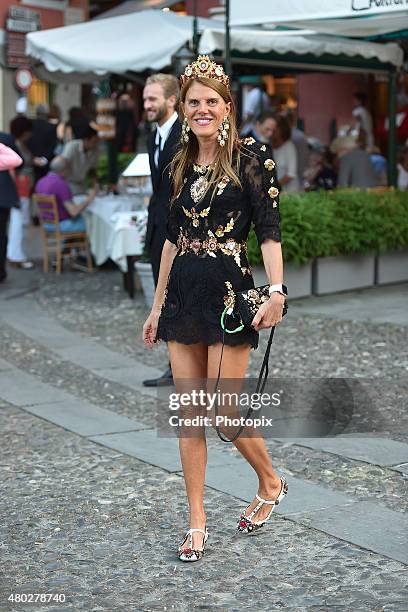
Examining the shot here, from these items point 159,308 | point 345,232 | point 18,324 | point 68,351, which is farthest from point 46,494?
point 345,232

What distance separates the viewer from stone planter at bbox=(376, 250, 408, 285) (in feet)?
40.5

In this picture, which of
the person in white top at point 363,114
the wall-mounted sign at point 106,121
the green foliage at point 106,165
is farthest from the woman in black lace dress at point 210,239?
the person in white top at point 363,114

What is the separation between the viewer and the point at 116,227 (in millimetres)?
11828

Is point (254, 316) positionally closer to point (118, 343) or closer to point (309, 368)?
point (309, 368)

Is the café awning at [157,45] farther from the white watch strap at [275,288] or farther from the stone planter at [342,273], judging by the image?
the white watch strap at [275,288]

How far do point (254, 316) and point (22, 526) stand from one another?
1.50 metres

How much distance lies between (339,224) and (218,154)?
23.5ft

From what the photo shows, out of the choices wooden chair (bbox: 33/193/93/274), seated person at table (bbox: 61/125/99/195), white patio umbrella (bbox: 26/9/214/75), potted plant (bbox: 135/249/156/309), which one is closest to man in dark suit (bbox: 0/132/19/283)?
wooden chair (bbox: 33/193/93/274)

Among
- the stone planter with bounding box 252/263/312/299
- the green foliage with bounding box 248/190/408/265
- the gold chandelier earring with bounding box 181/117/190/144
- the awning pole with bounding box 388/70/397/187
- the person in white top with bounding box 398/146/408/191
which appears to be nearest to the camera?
the gold chandelier earring with bounding box 181/117/190/144

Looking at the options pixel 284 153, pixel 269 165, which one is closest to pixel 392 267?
pixel 284 153

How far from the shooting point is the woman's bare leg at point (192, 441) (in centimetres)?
455

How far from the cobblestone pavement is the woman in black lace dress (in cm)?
27

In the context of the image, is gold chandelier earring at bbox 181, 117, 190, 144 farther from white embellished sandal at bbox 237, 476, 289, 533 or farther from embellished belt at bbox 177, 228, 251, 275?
white embellished sandal at bbox 237, 476, 289, 533

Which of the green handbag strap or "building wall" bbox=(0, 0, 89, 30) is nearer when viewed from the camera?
the green handbag strap
